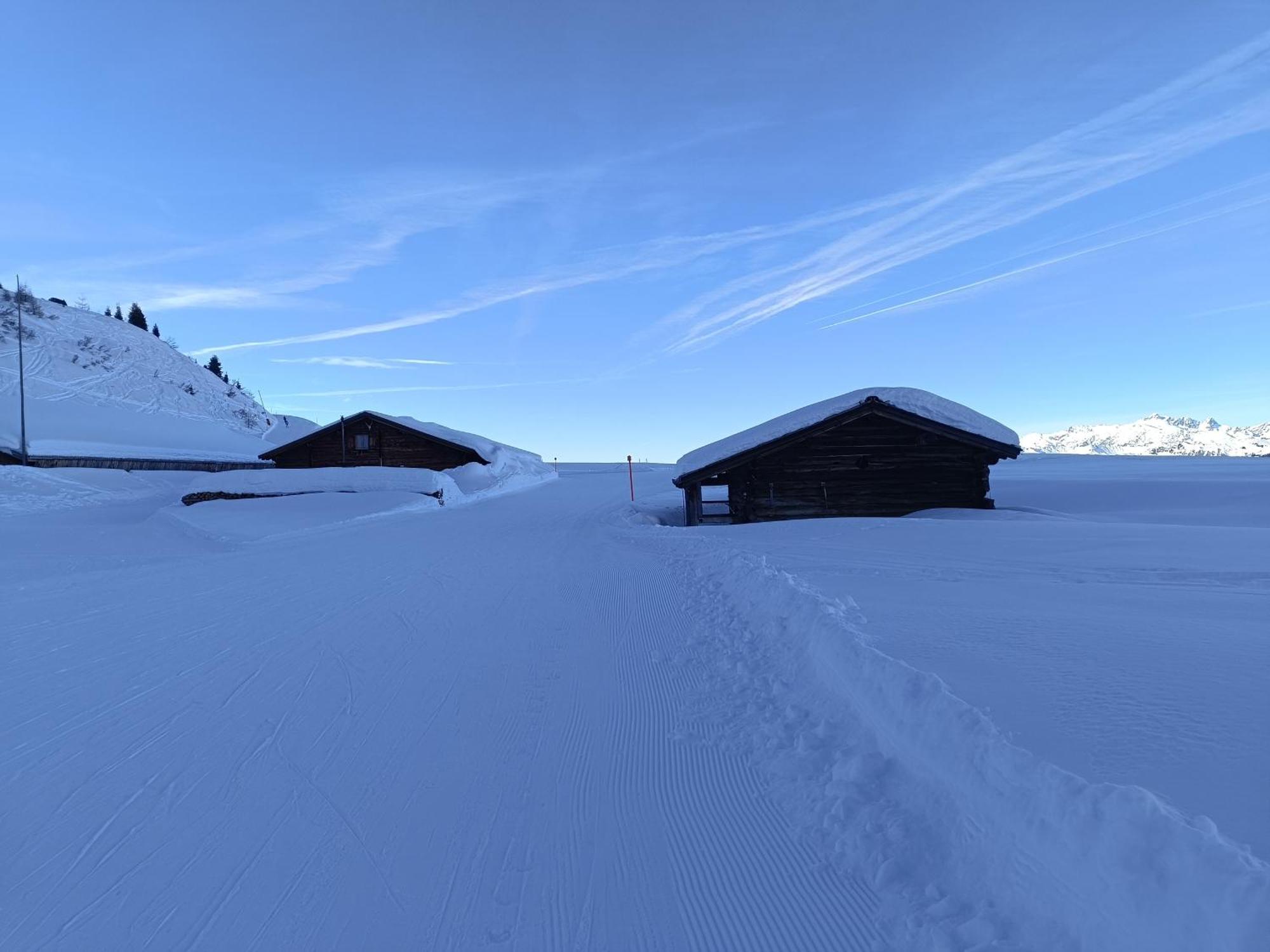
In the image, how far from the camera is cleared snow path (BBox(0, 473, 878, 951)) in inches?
103

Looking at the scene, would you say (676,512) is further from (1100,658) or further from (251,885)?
(251,885)

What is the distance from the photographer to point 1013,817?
2.79 m

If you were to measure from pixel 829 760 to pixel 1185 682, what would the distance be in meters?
2.32

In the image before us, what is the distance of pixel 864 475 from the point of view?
1795 cm

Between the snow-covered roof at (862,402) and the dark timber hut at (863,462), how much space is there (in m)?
0.04

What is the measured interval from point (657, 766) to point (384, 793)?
5.55 ft

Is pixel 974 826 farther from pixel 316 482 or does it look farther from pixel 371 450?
pixel 371 450

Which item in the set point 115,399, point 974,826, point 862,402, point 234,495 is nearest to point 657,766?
point 974,826

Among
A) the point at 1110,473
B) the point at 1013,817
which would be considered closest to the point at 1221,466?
the point at 1110,473

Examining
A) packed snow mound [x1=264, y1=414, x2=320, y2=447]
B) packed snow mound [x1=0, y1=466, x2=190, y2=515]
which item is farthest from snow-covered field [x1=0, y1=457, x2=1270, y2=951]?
packed snow mound [x1=264, y1=414, x2=320, y2=447]

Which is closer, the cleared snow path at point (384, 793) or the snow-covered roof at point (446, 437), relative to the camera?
the cleared snow path at point (384, 793)

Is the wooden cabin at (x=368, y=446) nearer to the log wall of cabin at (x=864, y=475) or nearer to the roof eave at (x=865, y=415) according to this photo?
the roof eave at (x=865, y=415)

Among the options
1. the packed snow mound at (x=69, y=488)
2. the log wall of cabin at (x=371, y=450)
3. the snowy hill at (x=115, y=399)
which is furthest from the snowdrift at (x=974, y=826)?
the snowy hill at (x=115, y=399)

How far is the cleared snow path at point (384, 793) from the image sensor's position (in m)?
2.63
